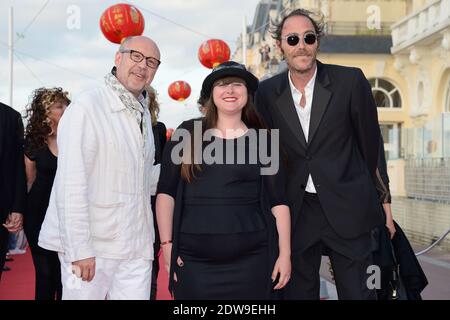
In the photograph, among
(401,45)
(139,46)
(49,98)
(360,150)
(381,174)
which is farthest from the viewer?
(401,45)

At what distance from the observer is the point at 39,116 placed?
4523 mm

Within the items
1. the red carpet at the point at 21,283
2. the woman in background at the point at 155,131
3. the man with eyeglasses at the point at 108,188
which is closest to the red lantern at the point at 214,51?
the red carpet at the point at 21,283

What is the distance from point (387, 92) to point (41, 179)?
16712 mm

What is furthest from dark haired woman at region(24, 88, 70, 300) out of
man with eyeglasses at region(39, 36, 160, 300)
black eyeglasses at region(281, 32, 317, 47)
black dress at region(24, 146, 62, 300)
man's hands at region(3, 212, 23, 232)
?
black eyeglasses at region(281, 32, 317, 47)

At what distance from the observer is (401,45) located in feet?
54.6

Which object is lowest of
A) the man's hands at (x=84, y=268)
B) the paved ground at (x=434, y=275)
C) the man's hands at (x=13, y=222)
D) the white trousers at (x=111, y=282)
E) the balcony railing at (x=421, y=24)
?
the paved ground at (x=434, y=275)

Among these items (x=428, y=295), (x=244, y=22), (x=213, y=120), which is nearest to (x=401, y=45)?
(x=244, y=22)

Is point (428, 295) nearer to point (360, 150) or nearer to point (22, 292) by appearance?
point (360, 150)

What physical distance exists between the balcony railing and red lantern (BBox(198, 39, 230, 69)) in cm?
519

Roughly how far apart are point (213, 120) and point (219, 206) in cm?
52

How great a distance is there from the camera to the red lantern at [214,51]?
1210 cm

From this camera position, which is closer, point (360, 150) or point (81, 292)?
point (81, 292)

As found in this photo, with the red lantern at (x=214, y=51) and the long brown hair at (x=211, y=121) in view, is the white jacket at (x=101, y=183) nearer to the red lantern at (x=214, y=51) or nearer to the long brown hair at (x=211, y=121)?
the long brown hair at (x=211, y=121)

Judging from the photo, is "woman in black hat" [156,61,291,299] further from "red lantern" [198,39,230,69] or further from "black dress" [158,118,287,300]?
"red lantern" [198,39,230,69]
